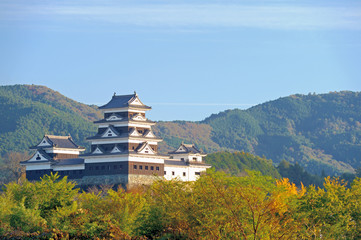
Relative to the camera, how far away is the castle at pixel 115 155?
70.5m

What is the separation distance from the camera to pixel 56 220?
31.3 m

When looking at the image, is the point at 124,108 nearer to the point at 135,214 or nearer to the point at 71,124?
the point at 135,214

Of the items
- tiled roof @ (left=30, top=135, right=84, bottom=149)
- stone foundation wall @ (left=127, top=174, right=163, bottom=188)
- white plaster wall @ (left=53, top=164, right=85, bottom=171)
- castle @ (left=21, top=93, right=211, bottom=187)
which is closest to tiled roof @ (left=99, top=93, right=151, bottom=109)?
castle @ (left=21, top=93, right=211, bottom=187)

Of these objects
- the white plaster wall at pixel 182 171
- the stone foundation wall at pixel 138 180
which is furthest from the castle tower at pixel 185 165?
the stone foundation wall at pixel 138 180

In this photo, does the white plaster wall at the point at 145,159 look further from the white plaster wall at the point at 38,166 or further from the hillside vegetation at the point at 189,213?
the hillside vegetation at the point at 189,213

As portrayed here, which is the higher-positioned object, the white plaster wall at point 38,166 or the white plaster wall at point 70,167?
the white plaster wall at point 38,166

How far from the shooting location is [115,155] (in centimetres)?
7050

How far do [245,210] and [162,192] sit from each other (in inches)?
241

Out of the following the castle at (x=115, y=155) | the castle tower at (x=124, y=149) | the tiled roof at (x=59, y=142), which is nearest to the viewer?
the castle tower at (x=124, y=149)

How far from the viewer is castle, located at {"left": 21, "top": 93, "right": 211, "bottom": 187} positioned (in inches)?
2776

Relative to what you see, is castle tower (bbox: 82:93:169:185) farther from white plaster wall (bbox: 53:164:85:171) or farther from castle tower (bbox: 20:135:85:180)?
castle tower (bbox: 20:135:85:180)

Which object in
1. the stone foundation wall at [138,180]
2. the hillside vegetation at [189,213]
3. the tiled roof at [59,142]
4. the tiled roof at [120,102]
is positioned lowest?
the hillside vegetation at [189,213]

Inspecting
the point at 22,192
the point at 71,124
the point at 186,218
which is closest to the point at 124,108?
the point at 22,192

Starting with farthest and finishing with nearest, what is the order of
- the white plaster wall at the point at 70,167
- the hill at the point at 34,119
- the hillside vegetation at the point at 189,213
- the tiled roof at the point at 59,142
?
the hill at the point at 34,119
the tiled roof at the point at 59,142
the white plaster wall at the point at 70,167
the hillside vegetation at the point at 189,213
